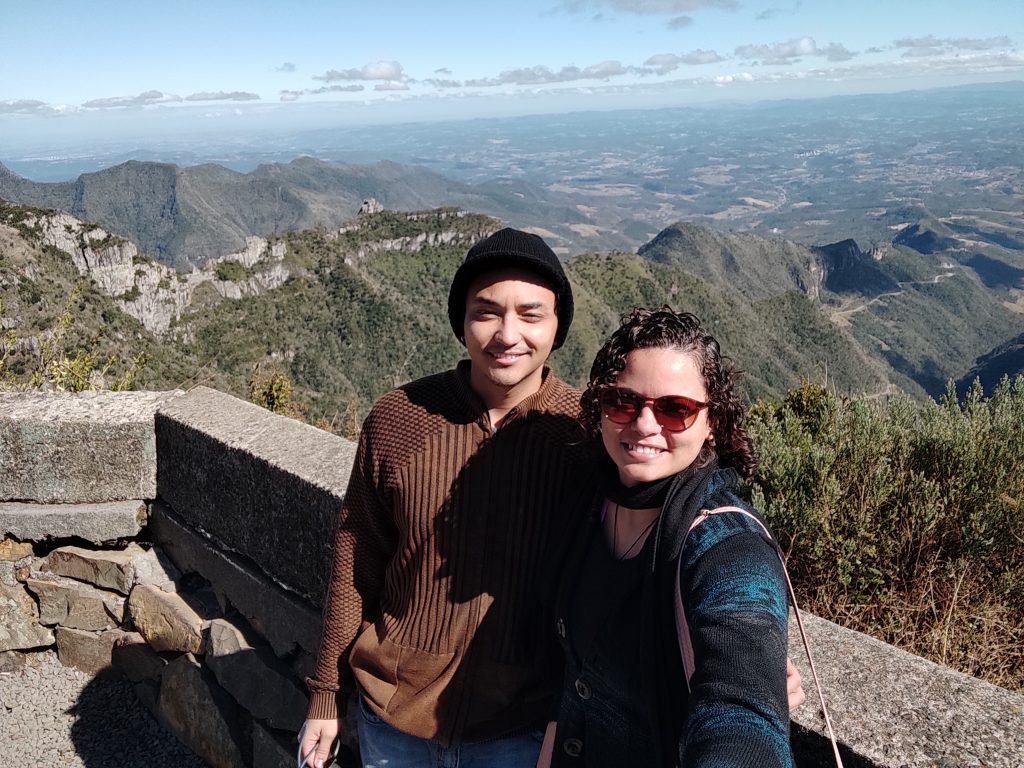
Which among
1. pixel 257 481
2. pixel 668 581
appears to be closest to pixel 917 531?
pixel 668 581

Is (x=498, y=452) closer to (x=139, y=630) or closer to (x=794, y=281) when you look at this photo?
(x=139, y=630)

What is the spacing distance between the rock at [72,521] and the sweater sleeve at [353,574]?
1599mm

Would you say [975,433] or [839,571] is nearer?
[839,571]

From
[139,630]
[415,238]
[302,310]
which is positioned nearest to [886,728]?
[139,630]

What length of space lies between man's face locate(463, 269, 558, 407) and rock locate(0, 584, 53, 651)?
261 centimetres

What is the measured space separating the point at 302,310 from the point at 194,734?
6841 centimetres

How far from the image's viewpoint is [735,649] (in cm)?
98

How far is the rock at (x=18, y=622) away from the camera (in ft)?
9.82

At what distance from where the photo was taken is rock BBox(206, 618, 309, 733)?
239 centimetres

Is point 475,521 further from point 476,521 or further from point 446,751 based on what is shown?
point 446,751

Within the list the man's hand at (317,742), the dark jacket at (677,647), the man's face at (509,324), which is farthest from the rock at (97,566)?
the dark jacket at (677,647)

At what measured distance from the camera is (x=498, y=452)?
1.55m

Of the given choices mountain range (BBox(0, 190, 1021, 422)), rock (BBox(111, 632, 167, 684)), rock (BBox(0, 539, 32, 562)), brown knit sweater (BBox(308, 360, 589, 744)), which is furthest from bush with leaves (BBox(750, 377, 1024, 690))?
mountain range (BBox(0, 190, 1021, 422))

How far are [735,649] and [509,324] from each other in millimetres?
767
